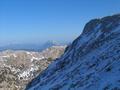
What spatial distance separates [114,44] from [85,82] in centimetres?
1485

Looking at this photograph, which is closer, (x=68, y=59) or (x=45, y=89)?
(x=45, y=89)

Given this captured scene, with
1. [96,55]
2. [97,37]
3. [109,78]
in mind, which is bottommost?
[109,78]

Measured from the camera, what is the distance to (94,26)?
9850 cm

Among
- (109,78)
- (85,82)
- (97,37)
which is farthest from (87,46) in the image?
(109,78)

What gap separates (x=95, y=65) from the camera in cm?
5928

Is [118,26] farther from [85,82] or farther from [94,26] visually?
[85,82]

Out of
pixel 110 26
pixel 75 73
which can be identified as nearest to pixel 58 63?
pixel 110 26

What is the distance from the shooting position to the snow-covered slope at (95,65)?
47675 millimetres

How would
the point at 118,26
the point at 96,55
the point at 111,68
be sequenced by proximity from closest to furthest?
the point at 111,68
the point at 96,55
the point at 118,26

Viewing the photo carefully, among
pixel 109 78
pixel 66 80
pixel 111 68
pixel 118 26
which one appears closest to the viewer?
pixel 109 78

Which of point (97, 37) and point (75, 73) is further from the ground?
point (97, 37)

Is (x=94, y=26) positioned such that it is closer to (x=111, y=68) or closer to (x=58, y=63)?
(x=58, y=63)

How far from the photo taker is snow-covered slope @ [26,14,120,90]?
156 feet

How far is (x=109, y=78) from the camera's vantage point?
150 ft
